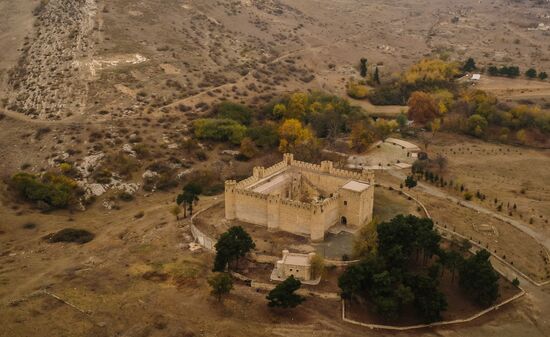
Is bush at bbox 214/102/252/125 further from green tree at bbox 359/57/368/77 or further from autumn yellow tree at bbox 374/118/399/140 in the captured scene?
green tree at bbox 359/57/368/77

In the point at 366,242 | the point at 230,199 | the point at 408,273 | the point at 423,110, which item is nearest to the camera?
the point at 408,273

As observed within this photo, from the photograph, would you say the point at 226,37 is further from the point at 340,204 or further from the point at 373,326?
the point at 373,326

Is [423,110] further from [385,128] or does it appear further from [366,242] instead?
[366,242]

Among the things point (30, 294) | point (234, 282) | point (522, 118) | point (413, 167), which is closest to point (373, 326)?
point (234, 282)

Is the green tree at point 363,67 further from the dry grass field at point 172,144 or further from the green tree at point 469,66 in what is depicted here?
the green tree at point 469,66

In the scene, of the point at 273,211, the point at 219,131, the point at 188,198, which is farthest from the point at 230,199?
the point at 219,131

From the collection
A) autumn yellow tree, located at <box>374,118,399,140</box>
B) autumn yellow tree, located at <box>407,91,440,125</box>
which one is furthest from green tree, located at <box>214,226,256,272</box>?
autumn yellow tree, located at <box>407,91,440,125</box>

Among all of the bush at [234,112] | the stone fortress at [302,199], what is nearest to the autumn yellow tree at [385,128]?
the bush at [234,112]

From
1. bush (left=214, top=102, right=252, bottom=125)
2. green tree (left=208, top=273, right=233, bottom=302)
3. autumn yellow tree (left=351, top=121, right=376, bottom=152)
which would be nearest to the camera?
green tree (left=208, top=273, right=233, bottom=302)
